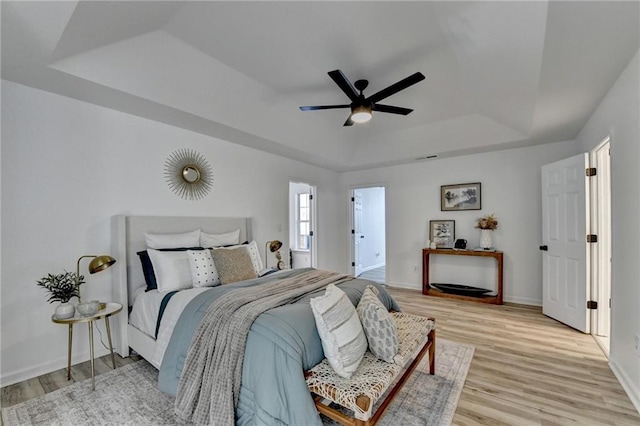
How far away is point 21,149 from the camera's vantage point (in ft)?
7.72

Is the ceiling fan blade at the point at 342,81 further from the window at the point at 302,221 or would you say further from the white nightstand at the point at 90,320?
the window at the point at 302,221

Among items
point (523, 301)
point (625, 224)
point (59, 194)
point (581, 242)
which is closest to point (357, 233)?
point (523, 301)

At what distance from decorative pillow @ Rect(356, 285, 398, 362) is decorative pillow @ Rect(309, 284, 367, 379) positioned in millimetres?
64

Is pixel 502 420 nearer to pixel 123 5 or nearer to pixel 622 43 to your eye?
pixel 622 43

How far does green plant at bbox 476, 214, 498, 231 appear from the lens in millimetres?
4445

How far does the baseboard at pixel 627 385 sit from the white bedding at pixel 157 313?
3.32 metres

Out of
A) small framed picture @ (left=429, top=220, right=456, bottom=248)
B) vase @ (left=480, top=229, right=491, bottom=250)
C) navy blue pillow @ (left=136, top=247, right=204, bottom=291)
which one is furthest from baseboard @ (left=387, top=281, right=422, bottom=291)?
navy blue pillow @ (left=136, top=247, right=204, bottom=291)

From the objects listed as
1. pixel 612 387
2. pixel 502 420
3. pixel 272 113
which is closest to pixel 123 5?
pixel 272 113

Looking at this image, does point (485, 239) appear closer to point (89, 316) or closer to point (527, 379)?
point (527, 379)

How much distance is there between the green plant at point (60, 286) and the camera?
7.39 ft

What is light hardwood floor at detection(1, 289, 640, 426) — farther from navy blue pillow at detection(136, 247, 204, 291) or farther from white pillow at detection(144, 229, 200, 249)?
white pillow at detection(144, 229, 200, 249)

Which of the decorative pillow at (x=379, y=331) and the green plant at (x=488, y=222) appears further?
the green plant at (x=488, y=222)

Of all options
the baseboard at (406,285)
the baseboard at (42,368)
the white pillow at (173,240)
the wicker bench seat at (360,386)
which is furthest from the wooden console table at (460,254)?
the baseboard at (42,368)

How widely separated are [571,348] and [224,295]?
3.47 metres
